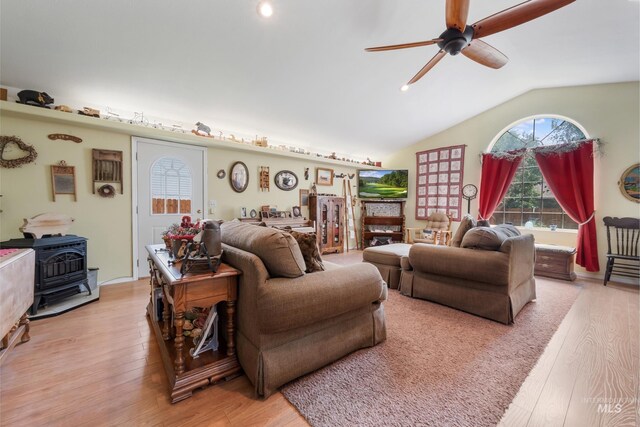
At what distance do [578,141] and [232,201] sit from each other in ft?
19.7

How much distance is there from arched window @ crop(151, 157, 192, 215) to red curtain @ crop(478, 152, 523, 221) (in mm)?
5679

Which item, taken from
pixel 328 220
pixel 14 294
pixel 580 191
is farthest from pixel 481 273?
pixel 14 294

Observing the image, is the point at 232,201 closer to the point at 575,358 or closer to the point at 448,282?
the point at 448,282

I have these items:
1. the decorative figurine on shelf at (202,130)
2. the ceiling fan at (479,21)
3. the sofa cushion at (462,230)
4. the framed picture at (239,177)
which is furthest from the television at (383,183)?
the ceiling fan at (479,21)

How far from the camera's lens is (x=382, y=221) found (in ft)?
21.1

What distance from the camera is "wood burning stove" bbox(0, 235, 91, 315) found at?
2537 millimetres

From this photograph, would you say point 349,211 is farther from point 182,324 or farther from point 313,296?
point 182,324

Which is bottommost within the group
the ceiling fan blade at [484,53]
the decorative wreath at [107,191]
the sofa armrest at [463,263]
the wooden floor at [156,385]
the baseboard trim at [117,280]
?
the wooden floor at [156,385]

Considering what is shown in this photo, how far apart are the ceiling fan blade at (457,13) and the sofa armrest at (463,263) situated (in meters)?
1.99

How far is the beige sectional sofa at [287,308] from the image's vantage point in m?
1.44

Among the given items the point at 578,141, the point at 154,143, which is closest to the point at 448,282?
the point at 578,141

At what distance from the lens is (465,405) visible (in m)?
1.41

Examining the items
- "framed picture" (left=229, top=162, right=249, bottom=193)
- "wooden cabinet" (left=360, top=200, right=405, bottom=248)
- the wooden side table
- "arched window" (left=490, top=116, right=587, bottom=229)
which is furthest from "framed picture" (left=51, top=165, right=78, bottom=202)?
"arched window" (left=490, top=116, right=587, bottom=229)

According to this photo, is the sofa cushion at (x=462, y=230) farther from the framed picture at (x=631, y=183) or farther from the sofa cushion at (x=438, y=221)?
the framed picture at (x=631, y=183)
